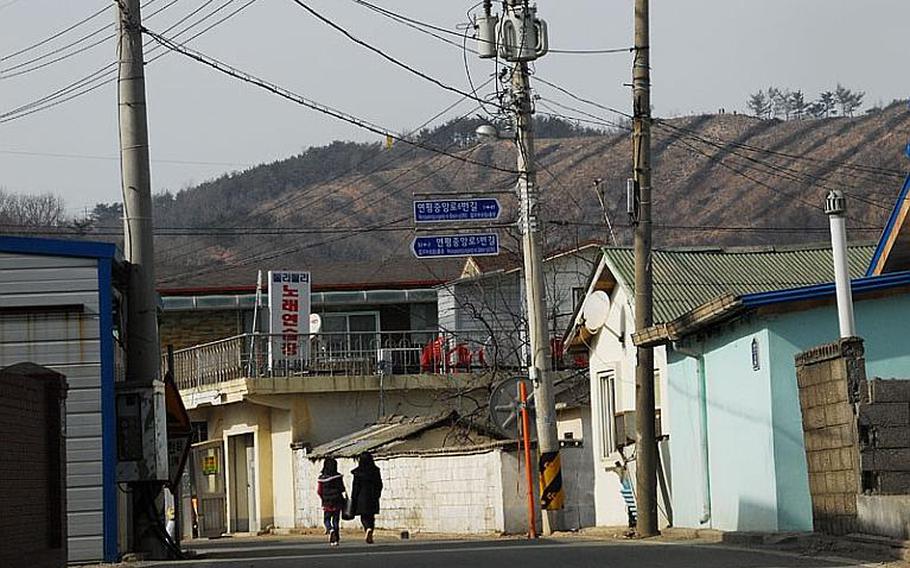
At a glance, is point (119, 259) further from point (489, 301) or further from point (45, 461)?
point (489, 301)

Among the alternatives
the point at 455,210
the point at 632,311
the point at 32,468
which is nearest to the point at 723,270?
the point at 632,311

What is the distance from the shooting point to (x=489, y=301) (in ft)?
160

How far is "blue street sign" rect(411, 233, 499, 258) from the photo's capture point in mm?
25484

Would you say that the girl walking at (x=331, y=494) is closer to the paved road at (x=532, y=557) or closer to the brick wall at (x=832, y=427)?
the paved road at (x=532, y=557)

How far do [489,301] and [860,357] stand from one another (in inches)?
1237

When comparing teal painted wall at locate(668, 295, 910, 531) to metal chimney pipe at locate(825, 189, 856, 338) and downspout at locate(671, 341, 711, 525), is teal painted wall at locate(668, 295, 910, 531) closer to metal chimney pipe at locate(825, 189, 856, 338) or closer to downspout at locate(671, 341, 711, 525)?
downspout at locate(671, 341, 711, 525)

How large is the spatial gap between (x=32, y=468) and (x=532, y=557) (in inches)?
224

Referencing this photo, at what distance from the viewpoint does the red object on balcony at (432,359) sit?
4411cm

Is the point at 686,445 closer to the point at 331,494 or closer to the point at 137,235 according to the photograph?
the point at 331,494

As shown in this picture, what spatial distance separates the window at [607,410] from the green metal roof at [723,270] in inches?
90.7

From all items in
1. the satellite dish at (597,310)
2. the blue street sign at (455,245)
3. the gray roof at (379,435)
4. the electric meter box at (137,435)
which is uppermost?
the blue street sign at (455,245)

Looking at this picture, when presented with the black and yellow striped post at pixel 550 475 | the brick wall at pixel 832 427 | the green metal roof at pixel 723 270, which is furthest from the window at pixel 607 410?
the brick wall at pixel 832 427

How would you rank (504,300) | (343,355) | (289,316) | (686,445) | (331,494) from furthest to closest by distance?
(504,300), (343,355), (289,316), (331,494), (686,445)

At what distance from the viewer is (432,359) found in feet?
145
